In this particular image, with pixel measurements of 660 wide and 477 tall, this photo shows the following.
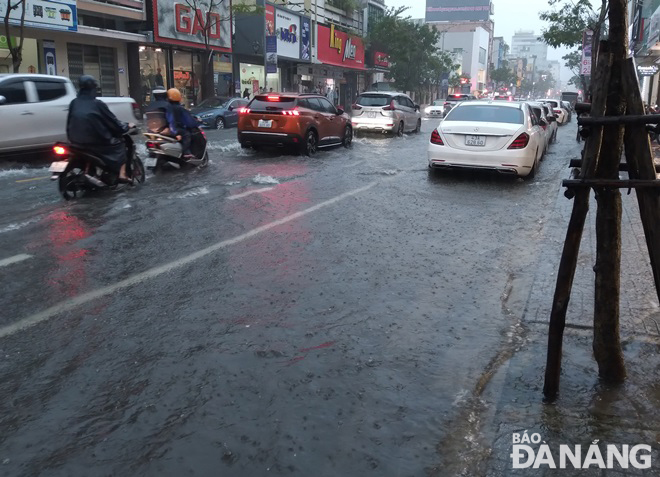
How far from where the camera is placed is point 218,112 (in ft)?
88.1

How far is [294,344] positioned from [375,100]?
19.9 meters

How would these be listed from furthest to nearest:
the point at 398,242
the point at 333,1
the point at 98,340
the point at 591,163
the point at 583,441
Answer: the point at 333,1, the point at 398,242, the point at 98,340, the point at 591,163, the point at 583,441

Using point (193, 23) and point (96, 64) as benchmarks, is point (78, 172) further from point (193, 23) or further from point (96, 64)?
point (193, 23)

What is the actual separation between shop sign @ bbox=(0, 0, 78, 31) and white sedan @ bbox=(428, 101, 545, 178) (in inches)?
716

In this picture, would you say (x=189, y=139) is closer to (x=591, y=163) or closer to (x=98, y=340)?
(x=98, y=340)

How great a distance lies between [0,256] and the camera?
6395 mm

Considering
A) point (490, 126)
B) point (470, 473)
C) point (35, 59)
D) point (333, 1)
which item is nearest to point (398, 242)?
point (470, 473)

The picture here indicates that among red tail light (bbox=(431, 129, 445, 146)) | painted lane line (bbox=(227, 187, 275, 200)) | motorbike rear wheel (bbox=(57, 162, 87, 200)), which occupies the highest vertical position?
red tail light (bbox=(431, 129, 445, 146))

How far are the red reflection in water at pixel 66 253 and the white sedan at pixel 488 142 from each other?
22.1 ft

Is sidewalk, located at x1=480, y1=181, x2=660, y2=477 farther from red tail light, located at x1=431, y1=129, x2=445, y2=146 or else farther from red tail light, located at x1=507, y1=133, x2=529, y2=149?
red tail light, located at x1=431, y1=129, x2=445, y2=146

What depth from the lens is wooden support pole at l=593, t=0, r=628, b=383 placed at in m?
3.42

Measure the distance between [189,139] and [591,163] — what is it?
10405 mm

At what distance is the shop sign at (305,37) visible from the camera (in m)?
44.9

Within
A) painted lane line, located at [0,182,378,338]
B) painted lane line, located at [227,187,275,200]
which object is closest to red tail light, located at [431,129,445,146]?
painted lane line, located at [227,187,275,200]
